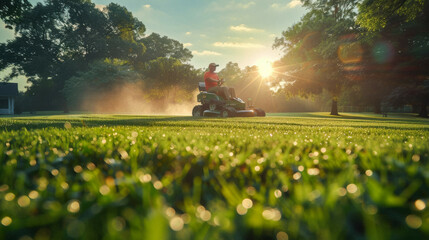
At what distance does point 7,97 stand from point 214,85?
37.4m

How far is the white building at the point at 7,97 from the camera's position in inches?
1373

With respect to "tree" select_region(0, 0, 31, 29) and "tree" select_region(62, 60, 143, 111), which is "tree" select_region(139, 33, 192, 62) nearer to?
"tree" select_region(62, 60, 143, 111)

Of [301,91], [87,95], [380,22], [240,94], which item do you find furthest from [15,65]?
[380,22]

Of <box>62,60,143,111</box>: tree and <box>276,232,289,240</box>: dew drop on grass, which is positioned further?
<box>62,60,143,111</box>: tree

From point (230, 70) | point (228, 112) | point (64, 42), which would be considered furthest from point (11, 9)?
point (230, 70)

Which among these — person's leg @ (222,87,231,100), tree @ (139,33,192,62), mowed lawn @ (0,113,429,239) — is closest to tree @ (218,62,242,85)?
tree @ (139,33,192,62)

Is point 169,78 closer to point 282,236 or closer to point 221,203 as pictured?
point 221,203

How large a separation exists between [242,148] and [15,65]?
5476cm

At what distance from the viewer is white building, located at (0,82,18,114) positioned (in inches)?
1373

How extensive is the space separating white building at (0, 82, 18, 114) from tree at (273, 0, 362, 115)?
36.7 metres

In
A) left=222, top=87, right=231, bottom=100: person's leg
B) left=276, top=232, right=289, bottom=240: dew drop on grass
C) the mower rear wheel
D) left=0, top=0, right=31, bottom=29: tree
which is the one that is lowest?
left=276, top=232, right=289, bottom=240: dew drop on grass

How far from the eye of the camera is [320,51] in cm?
2230

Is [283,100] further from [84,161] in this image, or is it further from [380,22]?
[84,161]

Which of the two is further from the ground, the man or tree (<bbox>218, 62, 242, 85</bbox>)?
tree (<bbox>218, 62, 242, 85</bbox>)
